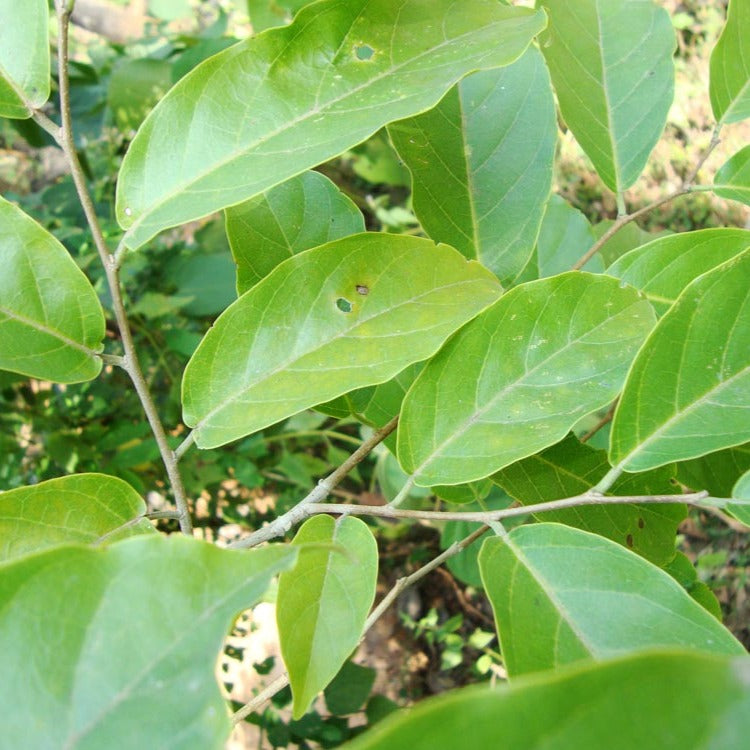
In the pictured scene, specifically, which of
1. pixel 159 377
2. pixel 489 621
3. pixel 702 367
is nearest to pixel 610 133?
pixel 702 367

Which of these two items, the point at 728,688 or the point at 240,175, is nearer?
the point at 728,688

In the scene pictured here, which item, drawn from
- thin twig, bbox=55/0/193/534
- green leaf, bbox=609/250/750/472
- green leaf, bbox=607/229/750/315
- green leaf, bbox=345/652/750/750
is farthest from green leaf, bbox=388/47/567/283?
green leaf, bbox=345/652/750/750

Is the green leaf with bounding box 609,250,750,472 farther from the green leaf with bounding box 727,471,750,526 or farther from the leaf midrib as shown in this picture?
the leaf midrib

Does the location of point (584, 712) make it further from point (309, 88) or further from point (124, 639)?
point (309, 88)

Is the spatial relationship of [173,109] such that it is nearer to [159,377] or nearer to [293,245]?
[293,245]

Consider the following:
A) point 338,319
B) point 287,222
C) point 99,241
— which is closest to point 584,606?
point 338,319

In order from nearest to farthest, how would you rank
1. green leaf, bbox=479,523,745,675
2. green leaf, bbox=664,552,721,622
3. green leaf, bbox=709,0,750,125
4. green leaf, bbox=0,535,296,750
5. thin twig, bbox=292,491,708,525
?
green leaf, bbox=0,535,296,750 → green leaf, bbox=479,523,745,675 → thin twig, bbox=292,491,708,525 → green leaf, bbox=709,0,750,125 → green leaf, bbox=664,552,721,622

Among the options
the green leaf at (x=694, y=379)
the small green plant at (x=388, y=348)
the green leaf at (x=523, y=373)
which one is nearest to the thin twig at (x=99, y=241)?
the small green plant at (x=388, y=348)
